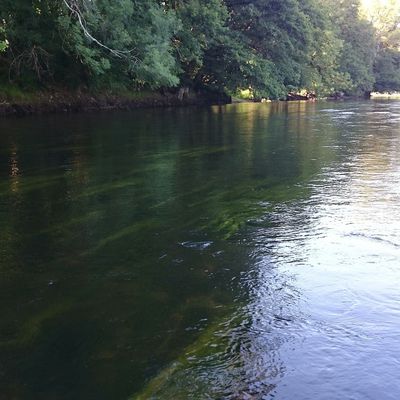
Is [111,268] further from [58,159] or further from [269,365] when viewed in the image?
[58,159]

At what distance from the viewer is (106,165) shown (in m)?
11.6

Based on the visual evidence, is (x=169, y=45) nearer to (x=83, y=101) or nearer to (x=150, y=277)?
(x=83, y=101)

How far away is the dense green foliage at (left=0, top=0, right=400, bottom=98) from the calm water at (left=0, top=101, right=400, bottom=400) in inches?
329

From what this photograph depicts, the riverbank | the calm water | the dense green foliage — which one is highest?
the dense green foliage

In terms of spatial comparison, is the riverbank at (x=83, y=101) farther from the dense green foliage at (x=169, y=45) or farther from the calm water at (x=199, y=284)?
the calm water at (x=199, y=284)

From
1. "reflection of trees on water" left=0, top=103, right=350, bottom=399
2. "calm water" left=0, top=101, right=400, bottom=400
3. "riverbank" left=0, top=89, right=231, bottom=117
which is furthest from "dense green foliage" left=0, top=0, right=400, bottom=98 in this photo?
"calm water" left=0, top=101, right=400, bottom=400

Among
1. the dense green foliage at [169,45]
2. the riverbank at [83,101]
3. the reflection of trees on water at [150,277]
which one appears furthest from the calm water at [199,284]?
the riverbank at [83,101]

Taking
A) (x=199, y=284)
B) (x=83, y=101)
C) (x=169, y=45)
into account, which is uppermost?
(x=169, y=45)

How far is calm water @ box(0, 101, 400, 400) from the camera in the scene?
346 cm

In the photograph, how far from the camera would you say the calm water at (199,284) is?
3461 mm

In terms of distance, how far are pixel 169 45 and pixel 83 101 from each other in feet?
19.8

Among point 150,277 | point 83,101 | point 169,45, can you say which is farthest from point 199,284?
point 83,101

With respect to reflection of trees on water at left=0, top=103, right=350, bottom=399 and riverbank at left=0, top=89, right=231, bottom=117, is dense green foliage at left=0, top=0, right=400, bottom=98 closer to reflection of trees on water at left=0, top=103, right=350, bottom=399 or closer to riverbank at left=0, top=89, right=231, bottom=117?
riverbank at left=0, top=89, right=231, bottom=117

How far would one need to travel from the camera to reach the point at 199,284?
4.94 m
